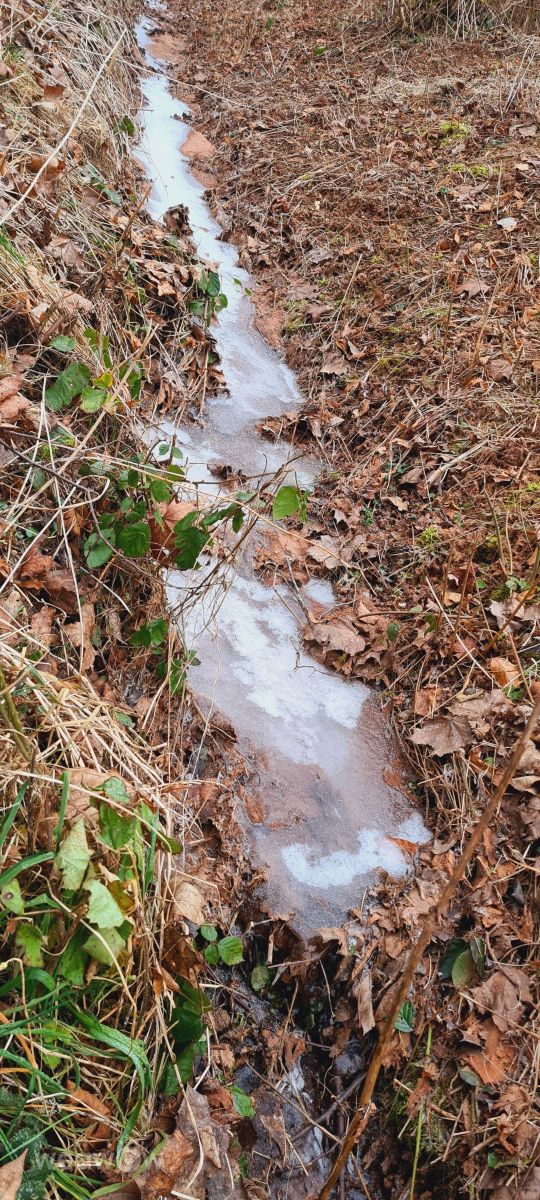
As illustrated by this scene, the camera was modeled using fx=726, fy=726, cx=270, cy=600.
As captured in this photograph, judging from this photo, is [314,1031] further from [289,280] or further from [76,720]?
[289,280]

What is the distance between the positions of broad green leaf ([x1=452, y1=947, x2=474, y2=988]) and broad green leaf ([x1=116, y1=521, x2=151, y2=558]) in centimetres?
167

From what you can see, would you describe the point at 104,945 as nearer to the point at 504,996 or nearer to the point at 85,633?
the point at 85,633

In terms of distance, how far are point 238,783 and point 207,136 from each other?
6714 mm

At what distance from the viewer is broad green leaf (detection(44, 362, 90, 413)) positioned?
257 centimetres

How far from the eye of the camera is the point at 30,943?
1.58m

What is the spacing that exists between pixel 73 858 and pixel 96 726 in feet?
1.53

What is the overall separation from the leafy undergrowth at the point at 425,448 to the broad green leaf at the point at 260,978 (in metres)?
0.25

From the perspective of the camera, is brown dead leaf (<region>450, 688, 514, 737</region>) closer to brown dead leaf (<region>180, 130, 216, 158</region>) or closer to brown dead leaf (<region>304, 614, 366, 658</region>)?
brown dead leaf (<region>304, 614, 366, 658</region>)

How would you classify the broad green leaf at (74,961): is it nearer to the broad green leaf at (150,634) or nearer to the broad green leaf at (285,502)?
the broad green leaf at (150,634)

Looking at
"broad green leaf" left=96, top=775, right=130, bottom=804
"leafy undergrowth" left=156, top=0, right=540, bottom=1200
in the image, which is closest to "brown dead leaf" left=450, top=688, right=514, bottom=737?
"leafy undergrowth" left=156, top=0, right=540, bottom=1200

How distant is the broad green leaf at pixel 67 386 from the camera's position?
8.42 ft

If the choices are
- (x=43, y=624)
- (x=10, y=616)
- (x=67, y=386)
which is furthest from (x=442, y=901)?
(x=67, y=386)

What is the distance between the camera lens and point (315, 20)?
8.20m

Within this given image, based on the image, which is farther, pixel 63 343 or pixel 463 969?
pixel 63 343
